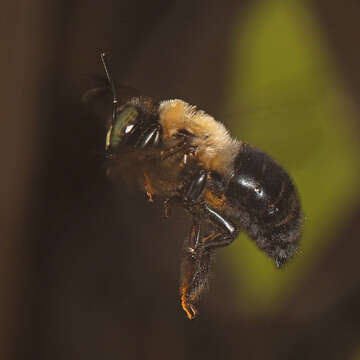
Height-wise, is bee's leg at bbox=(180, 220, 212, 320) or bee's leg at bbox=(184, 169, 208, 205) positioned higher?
bee's leg at bbox=(184, 169, 208, 205)

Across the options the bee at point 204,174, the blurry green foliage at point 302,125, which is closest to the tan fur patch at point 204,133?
the bee at point 204,174

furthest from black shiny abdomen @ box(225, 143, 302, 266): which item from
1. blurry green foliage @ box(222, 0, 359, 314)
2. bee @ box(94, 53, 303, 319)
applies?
blurry green foliage @ box(222, 0, 359, 314)

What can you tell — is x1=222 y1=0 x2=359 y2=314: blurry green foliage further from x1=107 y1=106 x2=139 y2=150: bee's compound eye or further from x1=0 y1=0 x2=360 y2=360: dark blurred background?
x1=107 y1=106 x2=139 y2=150: bee's compound eye

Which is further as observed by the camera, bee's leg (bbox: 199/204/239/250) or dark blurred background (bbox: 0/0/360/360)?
dark blurred background (bbox: 0/0/360/360)

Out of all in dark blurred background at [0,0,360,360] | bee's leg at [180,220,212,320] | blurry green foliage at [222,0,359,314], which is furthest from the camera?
dark blurred background at [0,0,360,360]

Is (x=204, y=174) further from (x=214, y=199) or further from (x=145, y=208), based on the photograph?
(x=145, y=208)

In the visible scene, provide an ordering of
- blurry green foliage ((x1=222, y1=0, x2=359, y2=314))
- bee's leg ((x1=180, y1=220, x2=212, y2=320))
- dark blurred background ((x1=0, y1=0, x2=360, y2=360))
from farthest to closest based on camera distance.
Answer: dark blurred background ((x1=0, y1=0, x2=360, y2=360)) < blurry green foliage ((x1=222, y1=0, x2=359, y2=314)) < bee's leg ((x1=180, y1=220, x2=212, y2=320))

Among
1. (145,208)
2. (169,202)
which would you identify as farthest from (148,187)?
(145,208)
